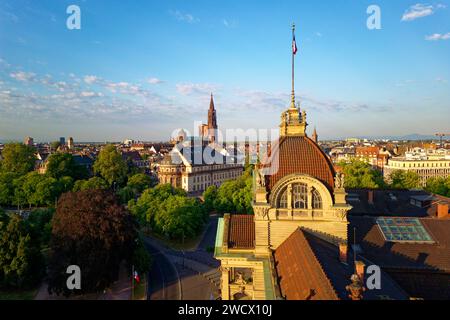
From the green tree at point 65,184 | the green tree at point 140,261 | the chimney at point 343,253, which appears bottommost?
the green tree at point 140,261

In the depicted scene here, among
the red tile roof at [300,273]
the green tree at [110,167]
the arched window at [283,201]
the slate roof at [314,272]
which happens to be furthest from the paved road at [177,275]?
the green tree at [110,167]

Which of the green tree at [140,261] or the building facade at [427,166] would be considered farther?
the building facade at [427,166]

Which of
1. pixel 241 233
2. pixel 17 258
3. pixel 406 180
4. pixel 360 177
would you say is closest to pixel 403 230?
pixel 241 233

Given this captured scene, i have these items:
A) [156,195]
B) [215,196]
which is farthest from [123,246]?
[215,196]

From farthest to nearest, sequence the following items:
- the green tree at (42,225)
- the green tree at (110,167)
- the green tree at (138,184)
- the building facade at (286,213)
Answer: the green tree at (110,167), the green tree at (138,184), the green tree at (42,225), the building facade at (286,213)

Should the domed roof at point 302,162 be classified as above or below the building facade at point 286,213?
above

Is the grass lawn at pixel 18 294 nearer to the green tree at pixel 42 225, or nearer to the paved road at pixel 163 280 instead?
the green tree at pixel 42 225
